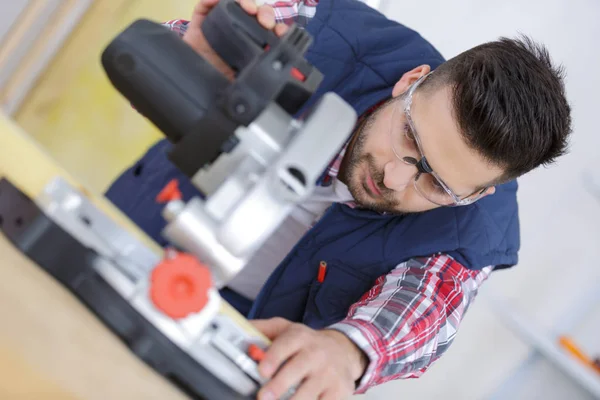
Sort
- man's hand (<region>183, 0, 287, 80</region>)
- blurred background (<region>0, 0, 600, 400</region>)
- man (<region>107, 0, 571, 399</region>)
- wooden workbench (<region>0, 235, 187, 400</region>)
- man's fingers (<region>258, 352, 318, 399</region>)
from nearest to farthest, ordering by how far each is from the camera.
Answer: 1. wooden workbench (<region>0, 235, 187, 400</region>)
2. man's fingers (<region>258, 352, 318, 399</region>)
3. man's hand (<region>183, 0, 287, 80</region>)
4. man (<region>107, 0, 571, 399</region>)
5. blurred background (<region>0, 0, 600, 400</region>)

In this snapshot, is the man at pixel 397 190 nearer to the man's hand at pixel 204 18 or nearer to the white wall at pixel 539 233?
the man's hand at pixel 204 18

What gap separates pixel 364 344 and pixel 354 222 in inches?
15.9

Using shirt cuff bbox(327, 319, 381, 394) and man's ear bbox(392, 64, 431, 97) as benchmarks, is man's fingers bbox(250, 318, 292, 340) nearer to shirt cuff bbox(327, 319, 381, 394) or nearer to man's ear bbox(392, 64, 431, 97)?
shirt cuff bbox(327, 319, 381, 394)

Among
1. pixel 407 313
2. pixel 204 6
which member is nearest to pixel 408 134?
pixel 407 313

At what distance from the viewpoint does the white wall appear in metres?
1.88

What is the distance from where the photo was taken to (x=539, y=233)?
1.95 m

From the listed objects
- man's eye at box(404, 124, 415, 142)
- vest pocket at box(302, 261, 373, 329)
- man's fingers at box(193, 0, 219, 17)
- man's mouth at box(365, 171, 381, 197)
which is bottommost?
vest pocket at box(302, 261, 373, 329)

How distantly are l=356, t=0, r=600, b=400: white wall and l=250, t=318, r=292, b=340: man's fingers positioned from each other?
141 centimetres

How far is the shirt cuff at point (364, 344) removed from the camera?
28.8 inches

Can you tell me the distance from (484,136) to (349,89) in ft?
1.10

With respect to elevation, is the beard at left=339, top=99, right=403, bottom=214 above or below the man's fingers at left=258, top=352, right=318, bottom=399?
above

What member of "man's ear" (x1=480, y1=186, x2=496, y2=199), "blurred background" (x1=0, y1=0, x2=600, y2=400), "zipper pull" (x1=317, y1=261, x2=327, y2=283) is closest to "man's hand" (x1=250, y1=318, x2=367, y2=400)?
"zipper pull" (x1=317, y1=261, x2=327, y2=283)

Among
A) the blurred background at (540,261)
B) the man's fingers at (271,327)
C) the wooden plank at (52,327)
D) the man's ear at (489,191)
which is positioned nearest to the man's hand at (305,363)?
the man's fingers at (271,327)

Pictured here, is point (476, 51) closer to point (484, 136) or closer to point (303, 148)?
point (484, 136)
